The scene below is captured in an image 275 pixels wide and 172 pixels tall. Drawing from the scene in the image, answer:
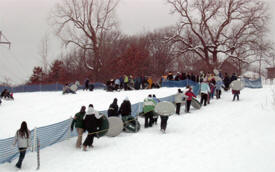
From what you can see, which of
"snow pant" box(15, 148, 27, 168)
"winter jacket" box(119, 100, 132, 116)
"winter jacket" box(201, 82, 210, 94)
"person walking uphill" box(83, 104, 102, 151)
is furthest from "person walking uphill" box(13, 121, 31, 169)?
"winter jacket" box(201, 82, 210, 94)

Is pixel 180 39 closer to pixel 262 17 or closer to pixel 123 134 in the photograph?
pixel 262 17

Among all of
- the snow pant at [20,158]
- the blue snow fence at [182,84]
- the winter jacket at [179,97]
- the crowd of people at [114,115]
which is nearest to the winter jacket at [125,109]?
the crowd of people at [114,115]

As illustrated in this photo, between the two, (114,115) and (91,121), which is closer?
(91,121)

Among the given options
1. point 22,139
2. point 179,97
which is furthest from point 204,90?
point 22,139

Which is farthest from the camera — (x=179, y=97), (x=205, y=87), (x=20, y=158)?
(x=205, y=87)

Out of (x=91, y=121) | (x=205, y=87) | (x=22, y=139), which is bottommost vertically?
(x=22, y=139)

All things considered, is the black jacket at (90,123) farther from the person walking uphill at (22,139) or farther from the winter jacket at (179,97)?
the winter jacket at (179,97)

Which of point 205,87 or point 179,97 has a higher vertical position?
point 205,87

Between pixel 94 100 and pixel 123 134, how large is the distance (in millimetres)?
11707

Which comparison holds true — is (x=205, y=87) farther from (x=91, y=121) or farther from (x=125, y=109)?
(x=91, y=121)

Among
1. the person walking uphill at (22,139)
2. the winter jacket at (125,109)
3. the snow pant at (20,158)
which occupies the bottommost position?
the snow pant at (20,158)

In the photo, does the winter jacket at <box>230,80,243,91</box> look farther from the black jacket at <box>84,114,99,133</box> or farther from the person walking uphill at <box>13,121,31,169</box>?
the person walking uphill at <box>13,121,31,169</box>

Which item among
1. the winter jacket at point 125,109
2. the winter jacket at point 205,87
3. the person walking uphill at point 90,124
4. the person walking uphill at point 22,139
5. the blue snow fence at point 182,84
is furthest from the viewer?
the blue snow fence at point 182,84

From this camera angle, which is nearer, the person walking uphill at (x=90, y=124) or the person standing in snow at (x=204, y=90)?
the person walking uphill at (x=90, y=124)
